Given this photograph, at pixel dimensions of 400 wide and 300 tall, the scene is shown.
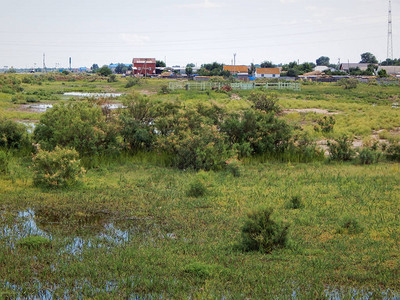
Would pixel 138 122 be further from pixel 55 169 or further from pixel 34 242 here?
pixel 34 242

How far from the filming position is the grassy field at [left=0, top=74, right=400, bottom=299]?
338 inches

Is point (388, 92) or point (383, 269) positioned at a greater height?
point (388, 92)

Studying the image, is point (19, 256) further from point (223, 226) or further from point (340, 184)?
point (340, 184)

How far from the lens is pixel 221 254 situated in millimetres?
9914

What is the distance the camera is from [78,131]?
19.9m

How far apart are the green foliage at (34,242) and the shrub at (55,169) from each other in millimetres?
5121

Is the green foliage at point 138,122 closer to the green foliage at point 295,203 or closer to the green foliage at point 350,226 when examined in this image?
the green foliage at point 295,203

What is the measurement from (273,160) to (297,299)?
1346 cm

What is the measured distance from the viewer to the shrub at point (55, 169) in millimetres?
15891

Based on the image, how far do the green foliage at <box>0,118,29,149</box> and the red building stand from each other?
103301 mm

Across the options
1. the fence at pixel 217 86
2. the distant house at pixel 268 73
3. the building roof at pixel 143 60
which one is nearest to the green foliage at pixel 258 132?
the fence at pixel 217 86

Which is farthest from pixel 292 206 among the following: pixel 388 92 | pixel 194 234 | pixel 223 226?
pixel 388 92

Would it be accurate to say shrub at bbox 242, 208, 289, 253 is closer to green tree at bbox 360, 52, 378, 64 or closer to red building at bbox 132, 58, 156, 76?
red building at bbox 132, 58, 156, 76

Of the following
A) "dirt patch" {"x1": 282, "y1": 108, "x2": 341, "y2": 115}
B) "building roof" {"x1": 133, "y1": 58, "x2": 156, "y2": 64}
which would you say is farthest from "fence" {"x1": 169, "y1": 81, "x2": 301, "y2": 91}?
"building roof" {"x1": 133, "y1": 58, "x2": 156, "y2": 64}
